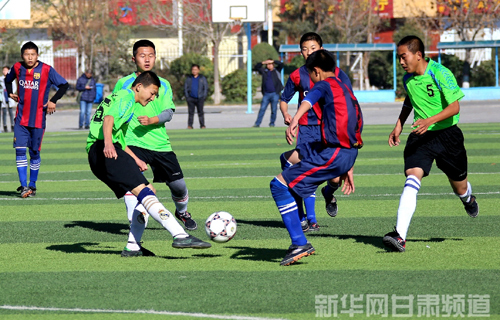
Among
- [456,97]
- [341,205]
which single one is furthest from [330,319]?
[341,205]

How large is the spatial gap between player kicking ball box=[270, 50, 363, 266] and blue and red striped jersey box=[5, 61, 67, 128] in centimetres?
574

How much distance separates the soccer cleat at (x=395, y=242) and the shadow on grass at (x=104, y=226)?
9.77 ft

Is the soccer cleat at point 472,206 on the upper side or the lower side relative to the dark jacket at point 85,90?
lower

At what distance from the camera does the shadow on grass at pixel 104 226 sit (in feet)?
26.8

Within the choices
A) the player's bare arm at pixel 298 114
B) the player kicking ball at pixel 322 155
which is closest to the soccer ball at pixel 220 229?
the player kicking ball at pixel 322 155

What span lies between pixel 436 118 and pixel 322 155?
3.98 ft

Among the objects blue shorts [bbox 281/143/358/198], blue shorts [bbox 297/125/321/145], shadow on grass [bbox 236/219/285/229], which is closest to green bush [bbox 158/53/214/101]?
shadow on grass [bbox 236/219/285/229]

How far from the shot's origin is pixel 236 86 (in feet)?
125

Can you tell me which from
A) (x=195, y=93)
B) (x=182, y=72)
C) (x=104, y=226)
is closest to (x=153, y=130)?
(x=104, y=226)

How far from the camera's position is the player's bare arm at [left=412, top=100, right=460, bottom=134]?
21.5 ft

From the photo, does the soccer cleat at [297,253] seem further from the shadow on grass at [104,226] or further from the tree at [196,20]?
the tree at [196,20]

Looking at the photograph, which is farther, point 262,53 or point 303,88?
point 262,53

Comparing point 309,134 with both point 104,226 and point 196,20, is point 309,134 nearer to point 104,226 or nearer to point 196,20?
point 104,226

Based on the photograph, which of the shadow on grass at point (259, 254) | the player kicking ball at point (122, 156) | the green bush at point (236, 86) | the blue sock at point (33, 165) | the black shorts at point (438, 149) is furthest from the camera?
the green bush at point (236, 86)
